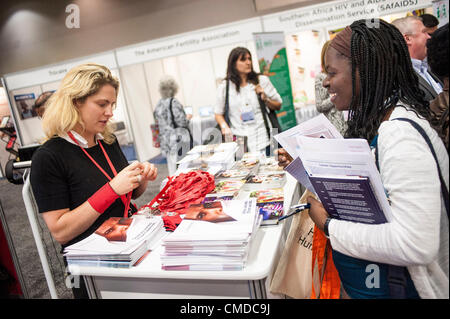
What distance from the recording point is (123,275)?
1058mm

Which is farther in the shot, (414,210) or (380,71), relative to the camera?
(380,71)

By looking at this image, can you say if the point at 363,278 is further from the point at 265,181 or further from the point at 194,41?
the point at 194,41

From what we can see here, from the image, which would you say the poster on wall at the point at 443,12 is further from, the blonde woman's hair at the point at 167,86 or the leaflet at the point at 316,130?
the blonde woman's hair at the point at 167,86

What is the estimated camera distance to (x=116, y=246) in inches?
42.7

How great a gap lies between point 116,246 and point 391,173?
86cm

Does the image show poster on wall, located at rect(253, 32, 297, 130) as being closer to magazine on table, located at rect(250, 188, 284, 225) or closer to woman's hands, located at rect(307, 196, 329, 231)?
magazine on table, located at rect(250, 188, 284, 225)

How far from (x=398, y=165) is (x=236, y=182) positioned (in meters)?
0.99

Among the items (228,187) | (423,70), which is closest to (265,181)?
(228,187)

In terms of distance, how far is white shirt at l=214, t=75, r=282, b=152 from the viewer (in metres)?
2.92

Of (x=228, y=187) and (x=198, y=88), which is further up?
(x=198, y=88)

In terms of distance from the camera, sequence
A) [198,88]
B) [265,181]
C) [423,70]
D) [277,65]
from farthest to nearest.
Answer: [198,88], [277,65], [423,70], [265,181]

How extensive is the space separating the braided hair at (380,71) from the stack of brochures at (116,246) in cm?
80

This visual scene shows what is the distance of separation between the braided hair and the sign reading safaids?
4.75 feet
